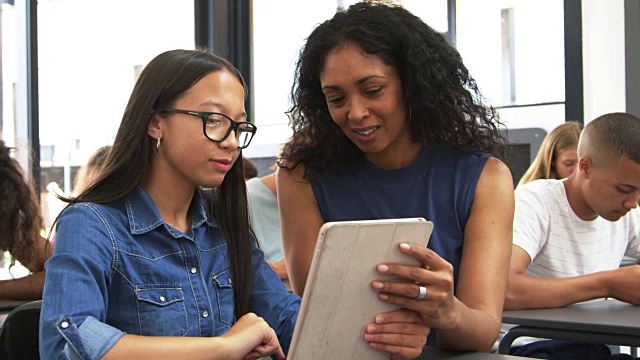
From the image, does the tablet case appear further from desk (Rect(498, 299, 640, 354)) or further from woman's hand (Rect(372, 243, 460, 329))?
desk (Rect(498, 299, 640, 354))

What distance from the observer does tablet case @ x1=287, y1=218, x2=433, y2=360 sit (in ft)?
3.77

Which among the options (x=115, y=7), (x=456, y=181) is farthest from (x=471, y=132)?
(x=115, y=7)

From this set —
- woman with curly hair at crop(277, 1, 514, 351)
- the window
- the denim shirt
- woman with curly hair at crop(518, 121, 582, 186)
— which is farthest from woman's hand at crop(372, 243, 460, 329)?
the window

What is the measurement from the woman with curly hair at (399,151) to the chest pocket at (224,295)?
302 mm

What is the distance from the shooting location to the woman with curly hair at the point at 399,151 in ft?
5.35

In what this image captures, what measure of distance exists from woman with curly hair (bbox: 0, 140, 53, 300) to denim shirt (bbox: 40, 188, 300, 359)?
126cm

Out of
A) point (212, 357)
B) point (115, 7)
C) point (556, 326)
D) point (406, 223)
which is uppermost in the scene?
point (115, 7)

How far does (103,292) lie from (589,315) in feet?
4.25

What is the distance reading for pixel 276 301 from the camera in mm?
1556

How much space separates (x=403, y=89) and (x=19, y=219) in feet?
4.99

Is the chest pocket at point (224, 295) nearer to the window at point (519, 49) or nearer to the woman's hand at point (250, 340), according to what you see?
the woman's hand at point (250, 340)

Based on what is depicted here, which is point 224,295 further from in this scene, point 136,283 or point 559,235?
point 559,235

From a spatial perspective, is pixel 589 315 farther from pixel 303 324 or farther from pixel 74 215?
pixel 74 215

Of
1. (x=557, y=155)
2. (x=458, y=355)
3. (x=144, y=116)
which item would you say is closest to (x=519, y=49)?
(x=557, y=155)
